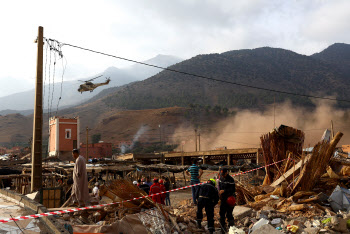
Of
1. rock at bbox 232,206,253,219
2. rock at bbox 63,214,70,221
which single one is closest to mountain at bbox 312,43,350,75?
rock at bbox 232,206,253,219

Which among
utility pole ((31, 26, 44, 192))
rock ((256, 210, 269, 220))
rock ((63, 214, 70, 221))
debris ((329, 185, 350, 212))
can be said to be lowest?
rock ((256, 210, 269, 220))

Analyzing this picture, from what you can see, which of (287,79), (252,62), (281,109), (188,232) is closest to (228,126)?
(281,109)

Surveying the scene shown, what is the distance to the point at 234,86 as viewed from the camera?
115 meters

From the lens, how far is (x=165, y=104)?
98.1 metres

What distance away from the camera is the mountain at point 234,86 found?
100562mm

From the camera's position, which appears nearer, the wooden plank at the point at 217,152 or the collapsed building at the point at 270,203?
the collapsed building at the point at 270,203

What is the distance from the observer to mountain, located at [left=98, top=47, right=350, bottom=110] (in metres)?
101

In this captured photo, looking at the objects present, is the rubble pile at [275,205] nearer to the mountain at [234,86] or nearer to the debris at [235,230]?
the debris at [235,230]

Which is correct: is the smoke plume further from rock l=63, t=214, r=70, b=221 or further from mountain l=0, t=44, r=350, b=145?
rock l=63, t=214, r=70, b=221

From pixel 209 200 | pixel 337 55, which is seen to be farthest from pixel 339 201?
pixel 337 55

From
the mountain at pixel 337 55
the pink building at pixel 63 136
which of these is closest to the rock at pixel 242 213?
the pink building at pixel 63 136

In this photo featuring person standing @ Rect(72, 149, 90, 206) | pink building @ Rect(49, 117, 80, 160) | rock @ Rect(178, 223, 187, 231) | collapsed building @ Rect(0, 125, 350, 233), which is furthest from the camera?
pink building @ Rect(49, 117, 80, 160)

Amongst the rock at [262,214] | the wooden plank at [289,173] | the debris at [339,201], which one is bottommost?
the rock at [262,214]

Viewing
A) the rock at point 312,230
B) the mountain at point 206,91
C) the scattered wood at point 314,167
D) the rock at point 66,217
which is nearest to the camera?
the rock at point 66,217
